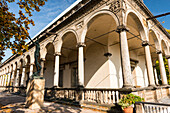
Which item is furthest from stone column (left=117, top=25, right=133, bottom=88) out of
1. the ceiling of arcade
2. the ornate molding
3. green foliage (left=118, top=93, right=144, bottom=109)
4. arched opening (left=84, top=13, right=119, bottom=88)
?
arched opening (left=84, top=13, right=119, bottom=88)

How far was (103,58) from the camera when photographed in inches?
439

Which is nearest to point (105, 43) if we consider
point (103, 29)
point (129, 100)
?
point (103, 29)

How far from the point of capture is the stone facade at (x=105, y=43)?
6.57 meters

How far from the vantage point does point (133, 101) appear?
4496 mm

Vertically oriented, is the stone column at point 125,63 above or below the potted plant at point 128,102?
above

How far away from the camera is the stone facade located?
6568 mm

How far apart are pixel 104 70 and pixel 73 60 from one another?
15.6 feet

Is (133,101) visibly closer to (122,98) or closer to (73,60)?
(122,98)

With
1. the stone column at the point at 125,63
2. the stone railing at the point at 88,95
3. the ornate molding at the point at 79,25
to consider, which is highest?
the ornate molding at the point at 79,25

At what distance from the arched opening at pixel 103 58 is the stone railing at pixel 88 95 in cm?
375

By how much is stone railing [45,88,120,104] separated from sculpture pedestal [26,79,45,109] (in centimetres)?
240

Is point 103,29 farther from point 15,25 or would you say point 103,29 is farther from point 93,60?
point 15,25

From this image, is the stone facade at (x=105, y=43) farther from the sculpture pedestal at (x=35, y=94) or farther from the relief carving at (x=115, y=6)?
the sculpture pedestal at (x=35, y=94)

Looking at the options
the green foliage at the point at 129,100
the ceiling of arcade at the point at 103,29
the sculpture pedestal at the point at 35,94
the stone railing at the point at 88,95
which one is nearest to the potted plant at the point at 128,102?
the green foliage at the point at 129,100
